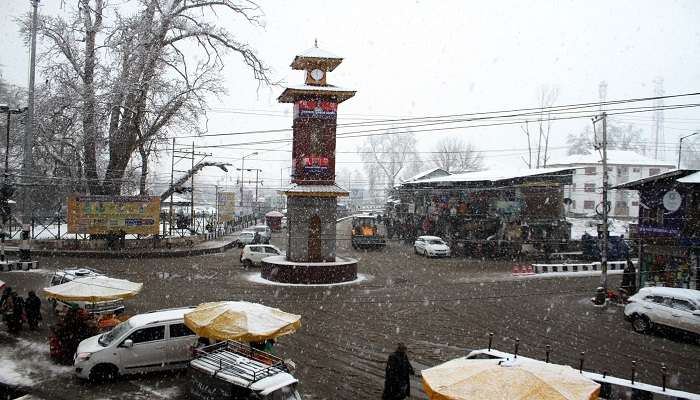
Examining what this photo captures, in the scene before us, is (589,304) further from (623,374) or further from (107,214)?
(107,214)

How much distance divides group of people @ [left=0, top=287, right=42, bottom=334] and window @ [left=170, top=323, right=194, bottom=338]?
20.1 ft

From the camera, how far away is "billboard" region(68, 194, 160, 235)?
3372cm

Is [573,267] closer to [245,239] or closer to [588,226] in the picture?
[245,239]

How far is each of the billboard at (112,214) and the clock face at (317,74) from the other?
49.8 feet

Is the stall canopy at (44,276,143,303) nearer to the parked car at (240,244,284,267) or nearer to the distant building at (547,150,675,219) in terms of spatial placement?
the parked car at (240,244,284,267)

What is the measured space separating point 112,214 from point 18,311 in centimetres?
1998

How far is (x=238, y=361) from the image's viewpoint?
10016 mm

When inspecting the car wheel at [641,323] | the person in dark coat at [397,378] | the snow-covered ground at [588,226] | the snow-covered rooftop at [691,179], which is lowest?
the car wheel at [641,323]

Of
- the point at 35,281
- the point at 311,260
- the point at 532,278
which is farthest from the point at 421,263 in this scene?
the point at 35,281

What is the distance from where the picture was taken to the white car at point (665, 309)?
1576cm

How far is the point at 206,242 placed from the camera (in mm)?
42844

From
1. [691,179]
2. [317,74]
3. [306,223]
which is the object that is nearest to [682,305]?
[691,179]

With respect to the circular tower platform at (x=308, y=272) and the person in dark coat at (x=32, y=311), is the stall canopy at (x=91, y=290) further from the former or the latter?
the circular tower platform at (x=308, y=272)

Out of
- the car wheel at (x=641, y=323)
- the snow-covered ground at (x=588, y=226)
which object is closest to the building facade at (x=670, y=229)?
the car wheel at (x=641, y=323)
